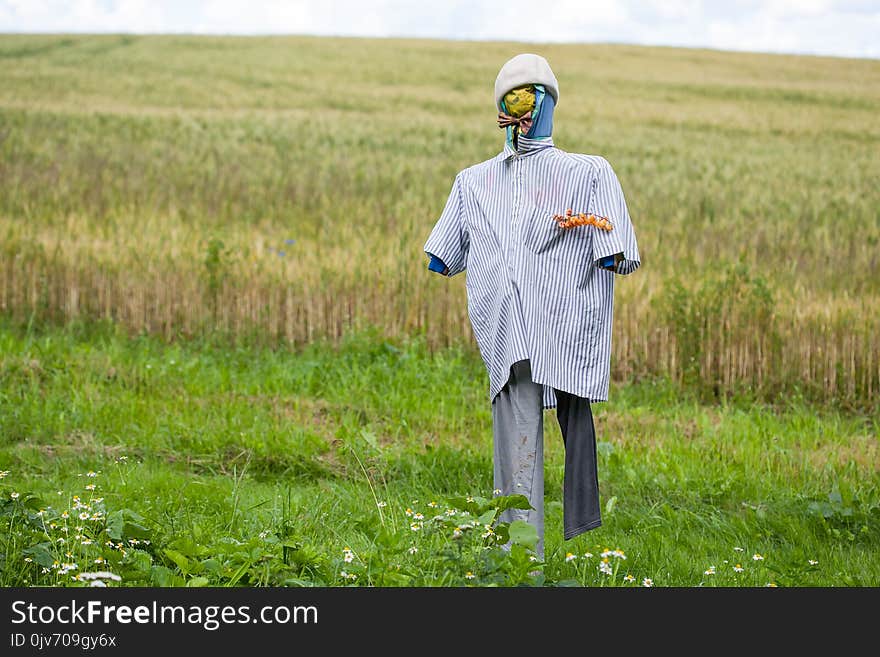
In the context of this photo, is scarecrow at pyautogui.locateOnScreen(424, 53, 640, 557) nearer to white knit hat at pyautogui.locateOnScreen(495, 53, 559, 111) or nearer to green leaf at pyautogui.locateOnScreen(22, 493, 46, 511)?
white knit hat at pyautogui.locateOnScreen(495, 53, 559, 111)

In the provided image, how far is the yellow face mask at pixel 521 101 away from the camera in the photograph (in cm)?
396

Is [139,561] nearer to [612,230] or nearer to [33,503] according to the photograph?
[33,503]

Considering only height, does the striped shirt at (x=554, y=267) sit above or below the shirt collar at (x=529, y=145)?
below

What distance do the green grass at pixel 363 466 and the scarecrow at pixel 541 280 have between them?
408mm

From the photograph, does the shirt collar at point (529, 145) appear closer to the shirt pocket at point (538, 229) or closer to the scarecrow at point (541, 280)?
the scarecrow at point (541, 280)

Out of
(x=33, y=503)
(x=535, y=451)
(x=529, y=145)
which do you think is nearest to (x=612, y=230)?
(x=529, y=145)

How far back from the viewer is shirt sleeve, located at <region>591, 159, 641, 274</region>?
383 centimetres

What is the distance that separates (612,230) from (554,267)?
27 centimetres

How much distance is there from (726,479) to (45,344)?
546 cm

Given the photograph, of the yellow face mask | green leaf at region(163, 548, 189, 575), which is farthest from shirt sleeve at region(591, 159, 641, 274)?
green leaf at region(163, 548, 189, 575)

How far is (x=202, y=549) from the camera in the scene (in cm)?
376

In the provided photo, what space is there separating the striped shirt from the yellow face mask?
123 millimetres

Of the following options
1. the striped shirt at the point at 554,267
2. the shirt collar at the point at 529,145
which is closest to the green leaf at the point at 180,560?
the striped shirt at the point at 554,267

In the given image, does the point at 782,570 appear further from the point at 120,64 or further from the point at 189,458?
the point at 120,64
